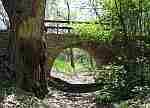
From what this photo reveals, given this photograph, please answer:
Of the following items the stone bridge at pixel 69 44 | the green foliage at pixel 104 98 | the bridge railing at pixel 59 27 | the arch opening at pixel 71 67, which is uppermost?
the bridge railing at pixel 59 27

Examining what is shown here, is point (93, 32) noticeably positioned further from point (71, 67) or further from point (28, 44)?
point (71, 67)

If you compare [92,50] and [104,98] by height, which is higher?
[92,50]

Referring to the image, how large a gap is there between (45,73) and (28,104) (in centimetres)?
198

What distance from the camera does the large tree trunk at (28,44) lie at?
8438 millimetres

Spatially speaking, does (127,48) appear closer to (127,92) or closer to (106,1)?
(106,1)

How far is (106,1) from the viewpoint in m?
12.1

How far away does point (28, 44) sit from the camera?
27.7 ft

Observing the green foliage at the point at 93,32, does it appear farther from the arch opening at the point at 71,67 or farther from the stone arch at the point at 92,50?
the arch opening at the point at 71,67

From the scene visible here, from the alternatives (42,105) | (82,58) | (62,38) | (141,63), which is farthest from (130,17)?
(82,58)

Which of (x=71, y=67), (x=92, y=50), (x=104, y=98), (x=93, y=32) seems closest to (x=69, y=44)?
(x=92, y=50)

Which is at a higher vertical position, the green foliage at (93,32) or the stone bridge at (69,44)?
the green foliage at (93,32)

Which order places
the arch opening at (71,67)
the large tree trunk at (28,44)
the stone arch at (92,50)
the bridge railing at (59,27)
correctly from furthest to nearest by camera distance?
the arch opening at (71,67) → the bridge railing at (59,27) → the stone arch at (92,50) → the large tree trunk at (28,44)

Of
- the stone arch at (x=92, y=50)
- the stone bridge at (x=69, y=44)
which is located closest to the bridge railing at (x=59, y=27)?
the stone bridge at (x=69, y=44)

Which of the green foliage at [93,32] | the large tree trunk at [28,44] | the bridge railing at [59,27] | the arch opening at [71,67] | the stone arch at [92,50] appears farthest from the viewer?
the arch opening at [71,67]
